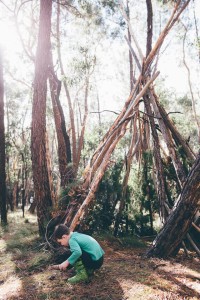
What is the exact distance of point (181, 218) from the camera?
4.55 metres

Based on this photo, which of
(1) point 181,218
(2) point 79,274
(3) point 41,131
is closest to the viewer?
(2) point 79,274

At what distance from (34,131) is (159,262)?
4.16m

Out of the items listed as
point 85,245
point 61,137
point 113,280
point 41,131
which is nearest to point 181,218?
point 113,280

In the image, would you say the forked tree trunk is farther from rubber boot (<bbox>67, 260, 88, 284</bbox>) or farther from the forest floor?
rubber boot (<bbox>67, 260, 88, 284</bbox>)

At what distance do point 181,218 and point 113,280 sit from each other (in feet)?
4.82

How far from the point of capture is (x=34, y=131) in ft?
23.3

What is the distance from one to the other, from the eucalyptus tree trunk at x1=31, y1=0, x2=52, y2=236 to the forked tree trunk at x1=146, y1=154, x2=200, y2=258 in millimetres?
2903

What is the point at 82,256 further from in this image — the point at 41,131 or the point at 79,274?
the point at 41,131

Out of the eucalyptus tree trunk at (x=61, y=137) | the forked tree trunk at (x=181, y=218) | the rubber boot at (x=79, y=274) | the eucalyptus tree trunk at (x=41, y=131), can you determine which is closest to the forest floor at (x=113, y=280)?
the rubber boot at (x=79, y=274)

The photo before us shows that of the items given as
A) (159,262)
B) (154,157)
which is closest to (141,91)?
(154,157)

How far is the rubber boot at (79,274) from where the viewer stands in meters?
3.63

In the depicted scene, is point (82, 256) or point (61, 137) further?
point (61, 137)

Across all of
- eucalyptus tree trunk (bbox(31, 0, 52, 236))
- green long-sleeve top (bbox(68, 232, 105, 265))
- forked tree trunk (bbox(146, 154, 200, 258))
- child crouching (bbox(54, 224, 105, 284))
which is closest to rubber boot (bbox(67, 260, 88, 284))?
child crouching (bbox(54, 224, 105, 284))

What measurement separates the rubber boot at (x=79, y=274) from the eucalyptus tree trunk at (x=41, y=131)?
3.07 meters
